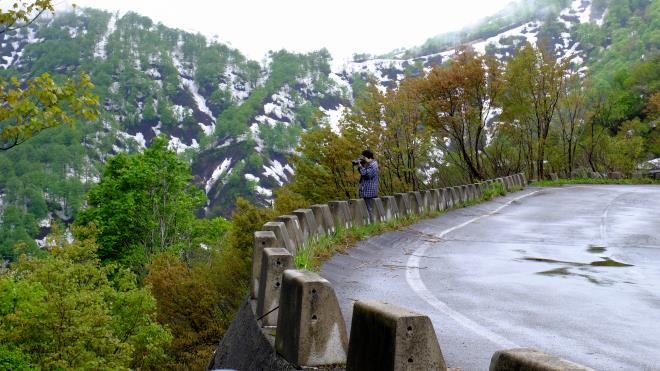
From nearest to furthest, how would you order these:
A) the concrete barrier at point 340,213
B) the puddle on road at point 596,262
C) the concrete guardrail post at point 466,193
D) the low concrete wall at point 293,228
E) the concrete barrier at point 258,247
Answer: the concrete barrier at point 258,247 → the low concrete wall at point 293,228 → the puddle on road at point 596,262 → the concrete barrier at point 340,213 → the concrete guardrail post at point 466,193

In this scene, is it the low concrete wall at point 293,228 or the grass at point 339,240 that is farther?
the grass at point 339,240

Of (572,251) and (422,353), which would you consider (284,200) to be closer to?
(572,251)

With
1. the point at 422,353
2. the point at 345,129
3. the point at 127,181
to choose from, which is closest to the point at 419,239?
the point at 422,353

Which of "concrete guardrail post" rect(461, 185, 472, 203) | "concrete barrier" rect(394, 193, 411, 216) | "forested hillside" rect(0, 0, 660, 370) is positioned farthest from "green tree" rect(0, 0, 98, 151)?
"concrete guardrail post" rect(461, 185, 472, 203)

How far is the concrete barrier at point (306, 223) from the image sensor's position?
11961 millimetres

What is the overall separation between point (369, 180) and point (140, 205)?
33.0 meters

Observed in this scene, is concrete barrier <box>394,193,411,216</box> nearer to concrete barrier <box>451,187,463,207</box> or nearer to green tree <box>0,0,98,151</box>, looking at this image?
concrete barrier <box>451,187,463,207</box>

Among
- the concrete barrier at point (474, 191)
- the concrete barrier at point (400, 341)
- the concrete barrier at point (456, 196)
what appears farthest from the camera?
the concrete barrier at point (474, 191)

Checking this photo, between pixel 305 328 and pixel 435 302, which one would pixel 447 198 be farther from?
pixel 305 328

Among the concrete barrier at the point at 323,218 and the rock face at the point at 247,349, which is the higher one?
the concrete barrier at the point at 323,218

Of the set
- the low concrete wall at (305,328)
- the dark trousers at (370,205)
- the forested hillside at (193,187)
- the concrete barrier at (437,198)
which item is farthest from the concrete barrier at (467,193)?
the low concrete wall at (305,328)

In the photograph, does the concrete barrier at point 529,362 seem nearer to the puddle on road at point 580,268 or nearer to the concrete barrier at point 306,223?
the puddle on road at point 580,268

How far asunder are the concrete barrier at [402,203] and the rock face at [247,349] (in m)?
12.3

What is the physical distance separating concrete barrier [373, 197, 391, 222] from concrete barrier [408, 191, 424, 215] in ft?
10.1
